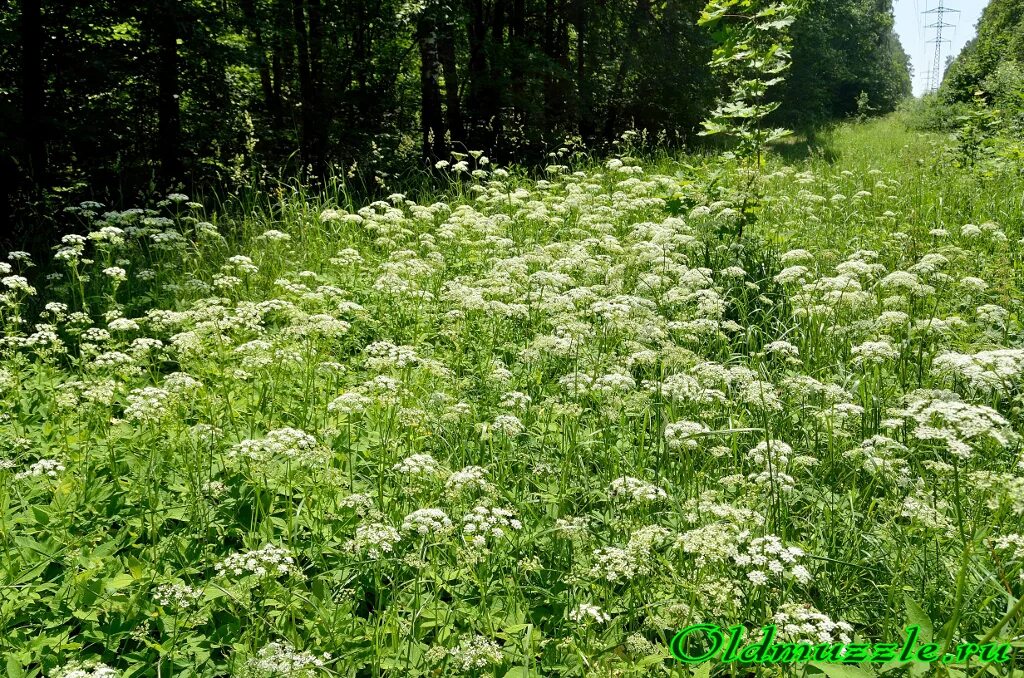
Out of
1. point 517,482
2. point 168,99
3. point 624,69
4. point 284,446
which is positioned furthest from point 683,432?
point 624,69

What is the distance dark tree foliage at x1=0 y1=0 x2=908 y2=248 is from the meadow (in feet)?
15.0

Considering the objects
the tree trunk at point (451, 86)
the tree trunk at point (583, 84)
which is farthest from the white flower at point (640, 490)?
the tree trunk at point (583, 84)

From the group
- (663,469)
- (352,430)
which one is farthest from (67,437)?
(663,469)

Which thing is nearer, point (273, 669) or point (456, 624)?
point (273, 669)

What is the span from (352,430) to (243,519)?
0.91 meters

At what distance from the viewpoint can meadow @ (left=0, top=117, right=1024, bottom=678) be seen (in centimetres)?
253

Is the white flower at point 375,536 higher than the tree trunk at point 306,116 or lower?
lower

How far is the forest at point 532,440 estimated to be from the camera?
253cm

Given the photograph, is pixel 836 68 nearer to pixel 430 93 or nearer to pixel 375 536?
pixel 430 93

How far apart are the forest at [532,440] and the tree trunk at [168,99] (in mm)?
1787

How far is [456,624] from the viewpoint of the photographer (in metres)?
2.76

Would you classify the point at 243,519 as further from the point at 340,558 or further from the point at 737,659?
the point at 737,659

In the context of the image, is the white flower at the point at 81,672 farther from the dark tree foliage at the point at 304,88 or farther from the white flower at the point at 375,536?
the dark tree foliage at the point at 304,88

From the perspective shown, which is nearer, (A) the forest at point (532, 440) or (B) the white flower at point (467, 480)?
(A) the forest at point (532, 440)
